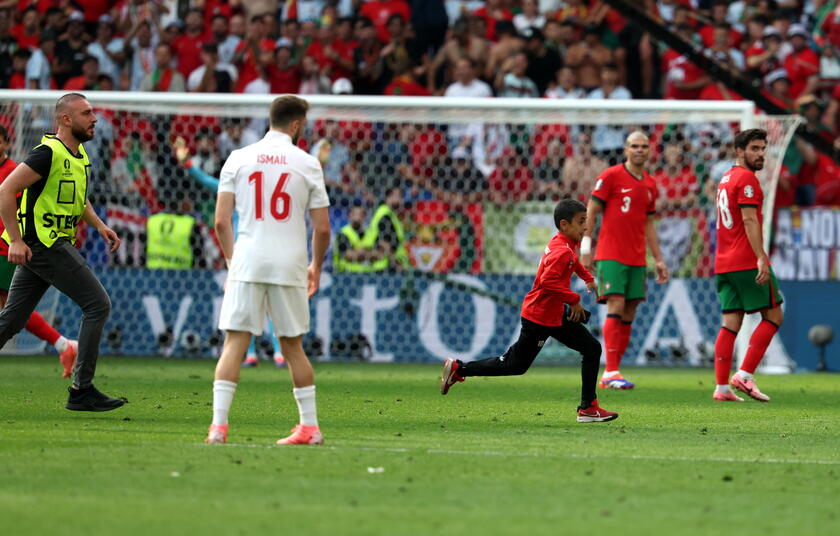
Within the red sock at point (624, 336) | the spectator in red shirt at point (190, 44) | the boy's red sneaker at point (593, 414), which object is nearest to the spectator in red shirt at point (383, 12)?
the spectator in red shirt at point (190, 44)

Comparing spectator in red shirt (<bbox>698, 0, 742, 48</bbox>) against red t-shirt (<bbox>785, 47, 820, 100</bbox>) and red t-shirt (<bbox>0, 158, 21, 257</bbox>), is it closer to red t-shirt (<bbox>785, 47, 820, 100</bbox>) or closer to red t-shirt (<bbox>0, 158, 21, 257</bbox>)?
red t-shirt (<bbox>785, 47, 820, 100</bbox>)

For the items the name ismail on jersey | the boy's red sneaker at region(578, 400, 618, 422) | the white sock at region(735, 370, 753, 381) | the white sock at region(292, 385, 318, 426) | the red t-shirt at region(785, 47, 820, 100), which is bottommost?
the white sock at region(735, 370, 753, 381)

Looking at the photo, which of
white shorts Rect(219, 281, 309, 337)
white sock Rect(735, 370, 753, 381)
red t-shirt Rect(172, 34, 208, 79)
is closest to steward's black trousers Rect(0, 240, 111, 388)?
white shorts Rect(219, 281, 309, 337)

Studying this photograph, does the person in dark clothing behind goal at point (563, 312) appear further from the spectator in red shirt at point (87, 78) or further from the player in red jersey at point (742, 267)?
the spectator in red shirt at point (87, 78)

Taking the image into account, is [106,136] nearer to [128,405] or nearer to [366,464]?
[128,405]

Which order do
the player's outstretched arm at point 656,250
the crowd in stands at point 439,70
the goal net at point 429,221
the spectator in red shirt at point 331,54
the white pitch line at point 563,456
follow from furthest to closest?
1. the spectator in red shirt at point 331,54
2. the crowd in stands at point 439,70
3. the goal net at point 429,221
4. the player's outstretched arm at point 656,250
5. the white pitch line at point 563,456

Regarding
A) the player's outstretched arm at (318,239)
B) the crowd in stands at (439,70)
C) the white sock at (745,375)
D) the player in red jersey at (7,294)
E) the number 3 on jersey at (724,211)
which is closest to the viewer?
the player's outstretched arm at (318,239)

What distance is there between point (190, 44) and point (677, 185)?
756 centimetres

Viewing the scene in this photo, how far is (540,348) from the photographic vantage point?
9656mm

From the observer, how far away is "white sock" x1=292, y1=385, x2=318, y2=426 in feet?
24.5

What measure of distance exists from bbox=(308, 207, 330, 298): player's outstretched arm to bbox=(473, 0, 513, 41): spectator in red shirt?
44.1 ft

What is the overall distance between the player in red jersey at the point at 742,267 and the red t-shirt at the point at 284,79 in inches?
371

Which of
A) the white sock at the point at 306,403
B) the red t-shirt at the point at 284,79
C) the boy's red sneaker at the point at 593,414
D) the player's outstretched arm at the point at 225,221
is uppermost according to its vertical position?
the red t-shirt at the point at 284,79

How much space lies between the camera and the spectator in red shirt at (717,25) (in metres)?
20.1
